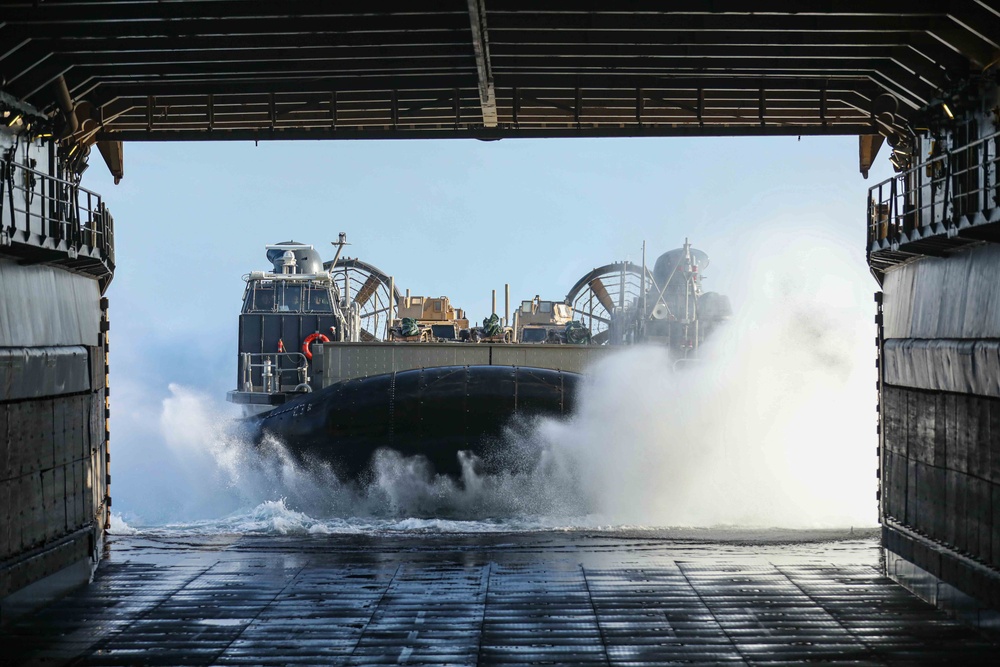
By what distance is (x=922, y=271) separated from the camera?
13.0 m

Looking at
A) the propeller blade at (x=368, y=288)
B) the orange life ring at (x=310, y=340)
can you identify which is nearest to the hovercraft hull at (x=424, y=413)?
the orange life ring at (x=310, y=340)

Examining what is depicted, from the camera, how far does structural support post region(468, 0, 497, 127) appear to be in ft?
37.3

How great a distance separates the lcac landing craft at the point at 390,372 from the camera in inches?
808

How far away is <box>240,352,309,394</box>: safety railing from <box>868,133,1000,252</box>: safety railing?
1693 centimetres

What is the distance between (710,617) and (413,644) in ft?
9.47

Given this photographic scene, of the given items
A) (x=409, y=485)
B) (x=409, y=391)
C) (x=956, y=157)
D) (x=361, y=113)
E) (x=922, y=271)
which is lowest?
(x=409, y=485)

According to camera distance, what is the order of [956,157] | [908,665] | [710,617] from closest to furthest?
[908,665] → [710,617] → [956,157]

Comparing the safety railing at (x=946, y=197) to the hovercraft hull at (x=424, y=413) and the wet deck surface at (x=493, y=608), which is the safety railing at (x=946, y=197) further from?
the hovercraft hull at (x=424, y=413)

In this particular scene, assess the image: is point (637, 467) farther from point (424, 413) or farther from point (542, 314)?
point (542, 314)

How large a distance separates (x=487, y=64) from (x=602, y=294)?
30564 mm

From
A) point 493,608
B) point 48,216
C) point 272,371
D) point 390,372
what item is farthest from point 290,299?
point 493,608

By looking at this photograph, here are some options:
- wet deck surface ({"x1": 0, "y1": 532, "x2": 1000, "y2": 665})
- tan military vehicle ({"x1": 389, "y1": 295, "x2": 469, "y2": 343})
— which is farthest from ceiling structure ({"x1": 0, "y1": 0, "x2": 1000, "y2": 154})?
tan military vehicle ({"x1": 389, "y1": 295, "x2": 469, "y2": 343})

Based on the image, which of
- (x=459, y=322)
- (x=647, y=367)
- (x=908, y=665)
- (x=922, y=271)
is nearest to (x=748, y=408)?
(x=647, y=367)

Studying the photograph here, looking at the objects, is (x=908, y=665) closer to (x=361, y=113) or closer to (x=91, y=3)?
(x=91, y=3)
